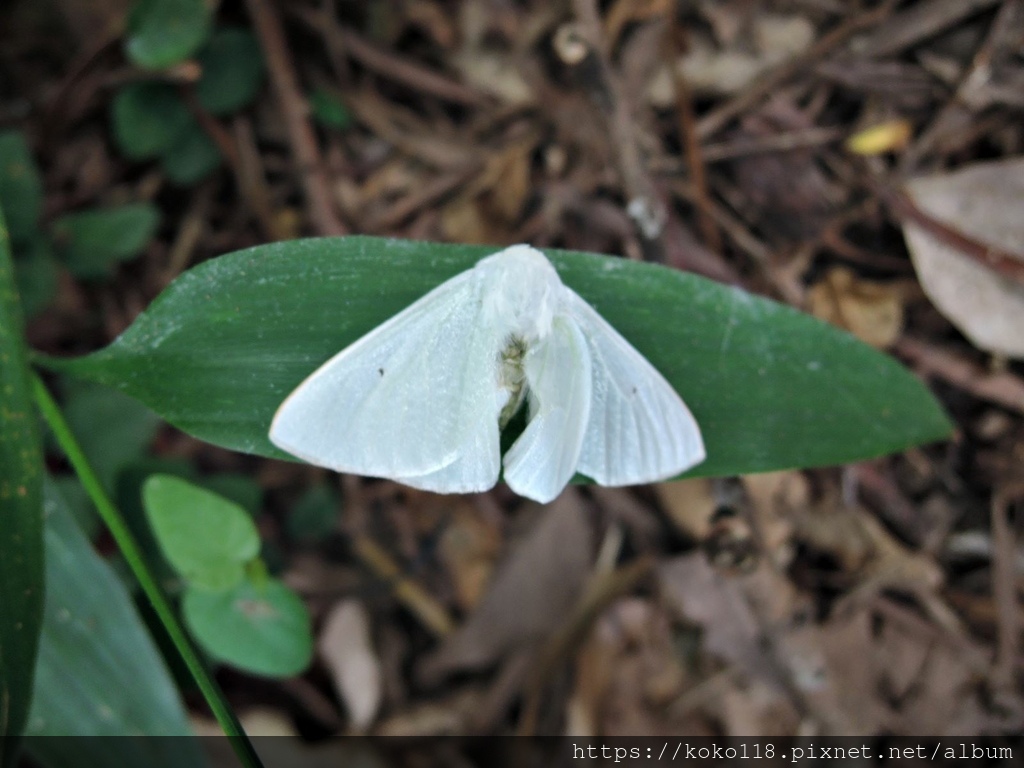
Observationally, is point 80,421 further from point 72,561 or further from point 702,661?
point 702,661

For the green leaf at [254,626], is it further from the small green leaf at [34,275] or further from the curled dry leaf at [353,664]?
the small green leaf at [34,275]

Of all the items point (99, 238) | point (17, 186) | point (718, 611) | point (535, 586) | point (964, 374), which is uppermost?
point (17, 186)

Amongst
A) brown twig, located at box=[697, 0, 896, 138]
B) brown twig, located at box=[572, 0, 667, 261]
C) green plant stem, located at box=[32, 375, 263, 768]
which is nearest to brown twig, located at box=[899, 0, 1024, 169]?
brown twig, located at box=[697, 0, 896, 138]

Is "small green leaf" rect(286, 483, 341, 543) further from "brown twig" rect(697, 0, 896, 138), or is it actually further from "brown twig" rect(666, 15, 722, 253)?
"brown twig" rect(697, 0, 896, 138)

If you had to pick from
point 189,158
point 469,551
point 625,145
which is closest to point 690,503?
point 469,551

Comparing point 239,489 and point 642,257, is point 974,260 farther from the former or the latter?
point 239,489

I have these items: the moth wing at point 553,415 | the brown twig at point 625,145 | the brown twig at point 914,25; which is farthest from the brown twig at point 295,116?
the brown twig at point 914,25
